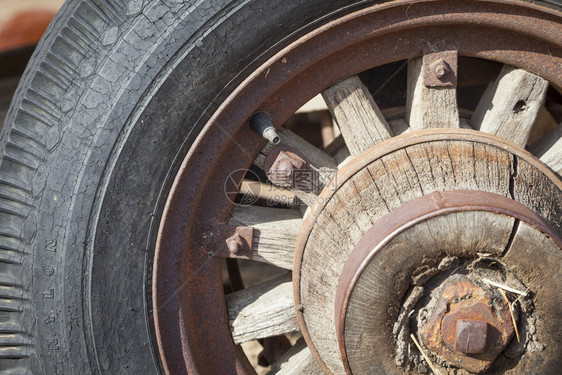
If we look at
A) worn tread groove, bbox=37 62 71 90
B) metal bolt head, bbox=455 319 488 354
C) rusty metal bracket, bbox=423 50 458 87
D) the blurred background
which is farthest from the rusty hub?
the blurred background

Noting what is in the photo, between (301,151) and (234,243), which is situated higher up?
(301,151)

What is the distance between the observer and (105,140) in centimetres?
108

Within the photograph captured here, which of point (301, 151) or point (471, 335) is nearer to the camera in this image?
point (471, 335)

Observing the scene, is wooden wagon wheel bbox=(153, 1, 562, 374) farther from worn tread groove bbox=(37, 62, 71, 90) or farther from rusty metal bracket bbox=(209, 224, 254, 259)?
worn tread groove bbox=(37, 62, 71, 90)

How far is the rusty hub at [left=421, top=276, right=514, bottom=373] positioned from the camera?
1.06 meters

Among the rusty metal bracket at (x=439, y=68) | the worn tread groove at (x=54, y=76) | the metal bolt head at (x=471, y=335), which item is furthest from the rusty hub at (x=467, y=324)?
the worn tread groove at (x=54, y=76)

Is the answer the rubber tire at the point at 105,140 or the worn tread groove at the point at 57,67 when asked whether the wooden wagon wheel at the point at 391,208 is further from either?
the worn tread groove at the point at 57,67

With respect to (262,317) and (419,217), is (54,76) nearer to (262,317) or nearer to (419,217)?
(262,317)

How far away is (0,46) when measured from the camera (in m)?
1.50

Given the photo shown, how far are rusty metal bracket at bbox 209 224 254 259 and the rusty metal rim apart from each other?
246mm

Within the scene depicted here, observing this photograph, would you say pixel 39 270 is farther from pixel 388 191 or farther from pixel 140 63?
pixel 388 191

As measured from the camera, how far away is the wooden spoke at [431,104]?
45.7 inches

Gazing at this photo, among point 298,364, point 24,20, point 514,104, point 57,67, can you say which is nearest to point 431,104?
point 514,104

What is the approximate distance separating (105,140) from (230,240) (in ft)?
1.17
